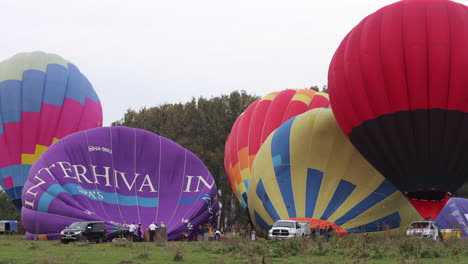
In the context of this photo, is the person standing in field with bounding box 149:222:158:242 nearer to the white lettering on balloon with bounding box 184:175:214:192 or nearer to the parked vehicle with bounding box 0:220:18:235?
the white lettering on balloon with bounding box 184:175:214:192

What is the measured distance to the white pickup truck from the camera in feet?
76.7

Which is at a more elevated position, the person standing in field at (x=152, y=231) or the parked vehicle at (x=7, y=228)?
the parked vehicle at (x=7, y=228)

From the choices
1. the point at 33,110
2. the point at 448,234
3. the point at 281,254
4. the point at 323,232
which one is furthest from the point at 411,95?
the point at 33,110

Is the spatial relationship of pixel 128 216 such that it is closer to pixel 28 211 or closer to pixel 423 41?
pixel 28 211

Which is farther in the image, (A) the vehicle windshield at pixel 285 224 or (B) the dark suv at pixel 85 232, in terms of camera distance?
(B) the dark suv at pixel 85 232

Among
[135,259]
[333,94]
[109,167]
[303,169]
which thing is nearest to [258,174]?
[303,169]

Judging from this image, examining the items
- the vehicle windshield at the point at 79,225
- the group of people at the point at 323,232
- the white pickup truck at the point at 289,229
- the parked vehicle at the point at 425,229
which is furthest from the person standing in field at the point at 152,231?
the parked vehicle at the point at 425,229

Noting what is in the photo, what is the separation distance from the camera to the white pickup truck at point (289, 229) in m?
23.4

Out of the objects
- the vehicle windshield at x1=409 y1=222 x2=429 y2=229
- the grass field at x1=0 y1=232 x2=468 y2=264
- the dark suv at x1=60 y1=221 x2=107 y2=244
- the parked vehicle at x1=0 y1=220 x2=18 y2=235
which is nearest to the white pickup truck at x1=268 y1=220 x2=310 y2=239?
the grass field at x1=0 y1=232 x2=468 y2=264

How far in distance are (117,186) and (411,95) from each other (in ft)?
39.6

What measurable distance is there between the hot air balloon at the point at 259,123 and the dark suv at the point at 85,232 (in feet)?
36.4

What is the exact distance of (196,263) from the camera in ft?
48.9

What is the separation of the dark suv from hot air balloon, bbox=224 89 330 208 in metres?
11.1

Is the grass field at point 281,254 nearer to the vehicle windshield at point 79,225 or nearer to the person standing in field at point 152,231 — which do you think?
the vehicle windshield at point 79,225
